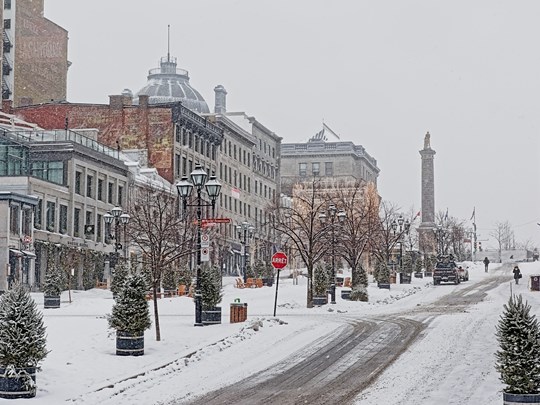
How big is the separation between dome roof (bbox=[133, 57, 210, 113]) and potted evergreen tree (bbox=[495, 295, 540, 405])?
3865 inches

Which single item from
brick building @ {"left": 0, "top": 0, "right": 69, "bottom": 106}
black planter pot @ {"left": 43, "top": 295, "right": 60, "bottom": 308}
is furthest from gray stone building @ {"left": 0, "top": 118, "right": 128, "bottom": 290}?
brick building @ {"left": 0, "top": 0, "right": 69, "bottom": 106}

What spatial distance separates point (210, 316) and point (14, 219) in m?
30.7

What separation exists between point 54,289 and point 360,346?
2132 centimetres

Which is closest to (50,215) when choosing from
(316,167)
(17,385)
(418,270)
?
(418,270)

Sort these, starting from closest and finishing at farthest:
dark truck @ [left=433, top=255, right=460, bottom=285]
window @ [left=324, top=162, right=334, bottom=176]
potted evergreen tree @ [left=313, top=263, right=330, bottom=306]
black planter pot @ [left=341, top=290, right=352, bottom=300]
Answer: potted evergreen tree @ [left=313, top=263, right=330, bottom=306]
black planter pot @ [left=341, top=290, right=352, bottom=300]
dark truck @ [left=433, top=255, right=460, bottom=285]
window @ [left=324, top=162, right=334, bottom=176]

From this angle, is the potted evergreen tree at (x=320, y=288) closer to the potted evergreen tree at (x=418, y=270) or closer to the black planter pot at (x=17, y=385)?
the black planter pot at (x=17, y=385)

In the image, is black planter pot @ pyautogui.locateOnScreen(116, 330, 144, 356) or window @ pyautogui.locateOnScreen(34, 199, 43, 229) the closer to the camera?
black planter pot @ pyautogui.locateOnScreen(116, 330, 144, 356)

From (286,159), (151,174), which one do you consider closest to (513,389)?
(151,174)

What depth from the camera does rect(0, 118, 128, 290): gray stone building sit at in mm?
→ 58812

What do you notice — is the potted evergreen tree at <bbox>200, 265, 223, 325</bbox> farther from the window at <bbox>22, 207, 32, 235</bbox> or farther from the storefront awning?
the window at <bbox>22, 207, 32, 235</bbox>

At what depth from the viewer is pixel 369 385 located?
21.0 meters

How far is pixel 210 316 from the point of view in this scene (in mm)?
30984

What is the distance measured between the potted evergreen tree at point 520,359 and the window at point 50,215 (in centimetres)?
5128

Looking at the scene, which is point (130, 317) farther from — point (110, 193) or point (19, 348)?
point (110, 193)
